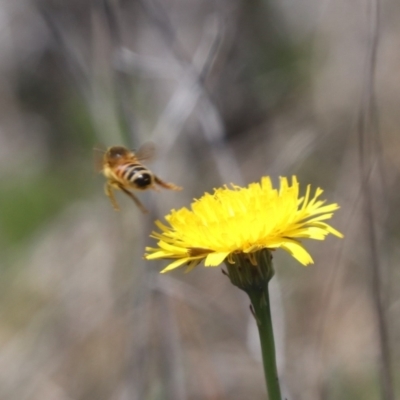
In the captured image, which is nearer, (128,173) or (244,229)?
(244,229)

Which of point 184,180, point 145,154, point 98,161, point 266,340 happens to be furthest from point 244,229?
point 184,180

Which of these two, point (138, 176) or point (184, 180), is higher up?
point (184, 180)

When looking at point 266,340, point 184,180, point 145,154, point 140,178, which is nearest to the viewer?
point 266,340

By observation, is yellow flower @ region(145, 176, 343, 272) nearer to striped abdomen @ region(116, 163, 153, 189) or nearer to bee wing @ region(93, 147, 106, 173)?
striped abdomen @ region(116, 163, 153, 189)

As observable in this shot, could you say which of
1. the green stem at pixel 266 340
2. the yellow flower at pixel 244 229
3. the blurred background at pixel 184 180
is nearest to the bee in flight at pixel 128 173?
the blurred background at pixel 184 180

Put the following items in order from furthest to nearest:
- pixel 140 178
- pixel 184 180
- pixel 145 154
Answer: pixel 184 180
pixel 145 154
pixel 140 178

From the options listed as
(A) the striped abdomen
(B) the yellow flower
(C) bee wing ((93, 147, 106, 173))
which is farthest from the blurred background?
(B) the yellow flower

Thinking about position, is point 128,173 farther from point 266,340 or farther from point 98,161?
point 266,340
